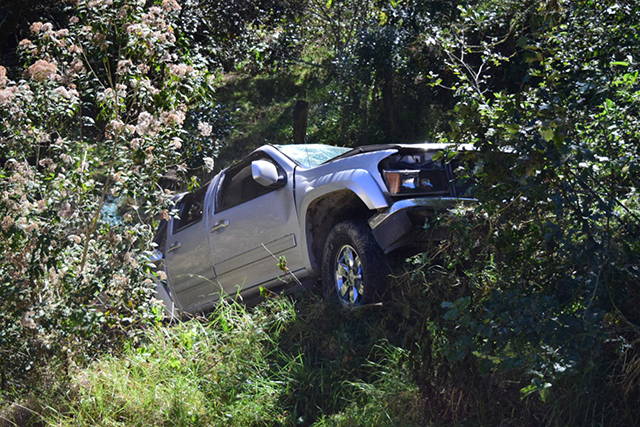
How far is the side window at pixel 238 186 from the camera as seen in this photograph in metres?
6.50

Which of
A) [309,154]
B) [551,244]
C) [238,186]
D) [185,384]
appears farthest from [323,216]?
[551,244]

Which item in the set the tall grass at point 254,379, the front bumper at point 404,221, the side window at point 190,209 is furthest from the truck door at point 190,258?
the front bumper at point 404,221

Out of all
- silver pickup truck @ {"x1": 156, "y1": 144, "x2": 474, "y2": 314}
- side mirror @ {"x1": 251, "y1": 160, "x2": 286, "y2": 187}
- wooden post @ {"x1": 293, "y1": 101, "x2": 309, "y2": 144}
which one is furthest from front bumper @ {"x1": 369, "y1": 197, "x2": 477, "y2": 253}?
wooden post @ {"x1": 293, "y1": 101, "x2": 309, "y2": 144}

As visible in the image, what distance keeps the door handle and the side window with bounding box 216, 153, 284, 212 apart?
14 centimetres

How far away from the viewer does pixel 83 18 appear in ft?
16.4

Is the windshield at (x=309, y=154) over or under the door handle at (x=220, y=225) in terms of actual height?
over

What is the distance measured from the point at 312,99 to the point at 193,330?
12775 millimetres

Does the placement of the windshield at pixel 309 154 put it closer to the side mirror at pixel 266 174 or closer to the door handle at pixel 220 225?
the side mirror at pixel 266 174

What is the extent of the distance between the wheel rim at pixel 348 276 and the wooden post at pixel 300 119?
25.6ft

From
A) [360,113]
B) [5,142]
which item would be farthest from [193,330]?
[360,113]

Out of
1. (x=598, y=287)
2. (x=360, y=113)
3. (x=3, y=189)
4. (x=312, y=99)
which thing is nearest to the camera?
(x=598, y=287)

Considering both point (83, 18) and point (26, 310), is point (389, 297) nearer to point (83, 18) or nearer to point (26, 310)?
point (26, 310)

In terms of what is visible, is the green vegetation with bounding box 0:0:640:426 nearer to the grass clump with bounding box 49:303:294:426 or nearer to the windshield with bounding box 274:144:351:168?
the grass clump with bounding box 49:303:294:426

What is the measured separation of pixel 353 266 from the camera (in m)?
5.07
